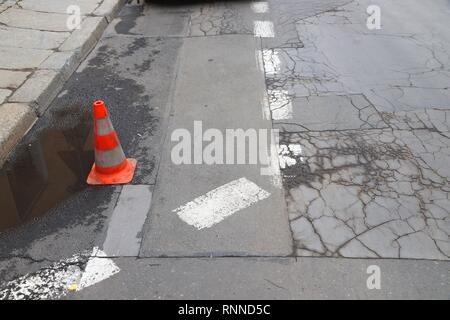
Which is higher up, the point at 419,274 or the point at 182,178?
the point at 182,178

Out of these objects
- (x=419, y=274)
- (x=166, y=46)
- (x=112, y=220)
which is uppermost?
(x=166, y=46)

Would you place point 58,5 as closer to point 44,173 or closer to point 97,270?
point 44,173

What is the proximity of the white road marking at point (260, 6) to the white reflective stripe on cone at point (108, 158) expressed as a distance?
529cm

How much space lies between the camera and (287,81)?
5477 millimetres

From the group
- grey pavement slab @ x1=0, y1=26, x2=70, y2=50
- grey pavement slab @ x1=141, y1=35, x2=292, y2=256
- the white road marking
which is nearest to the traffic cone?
grey pavement slab @ x1=141, y1=35, x2=292, y2=256

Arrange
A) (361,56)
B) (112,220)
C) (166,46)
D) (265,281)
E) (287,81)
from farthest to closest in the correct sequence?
(166,46) → (361,56) → (287,81) → (112,220) → (265,281)

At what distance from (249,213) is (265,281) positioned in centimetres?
70

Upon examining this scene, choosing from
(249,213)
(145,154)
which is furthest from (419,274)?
(145,154)

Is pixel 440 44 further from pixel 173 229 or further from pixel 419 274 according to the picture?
pixel 173 229

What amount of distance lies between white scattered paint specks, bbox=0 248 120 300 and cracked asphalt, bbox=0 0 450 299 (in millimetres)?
21

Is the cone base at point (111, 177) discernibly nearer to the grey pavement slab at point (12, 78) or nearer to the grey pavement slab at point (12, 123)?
the grey pavement slab at point (12, 123)

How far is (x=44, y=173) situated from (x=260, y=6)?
5.91 m

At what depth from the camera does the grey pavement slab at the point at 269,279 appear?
2.73m

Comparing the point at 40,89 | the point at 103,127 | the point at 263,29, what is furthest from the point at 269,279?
the point at 263,29
